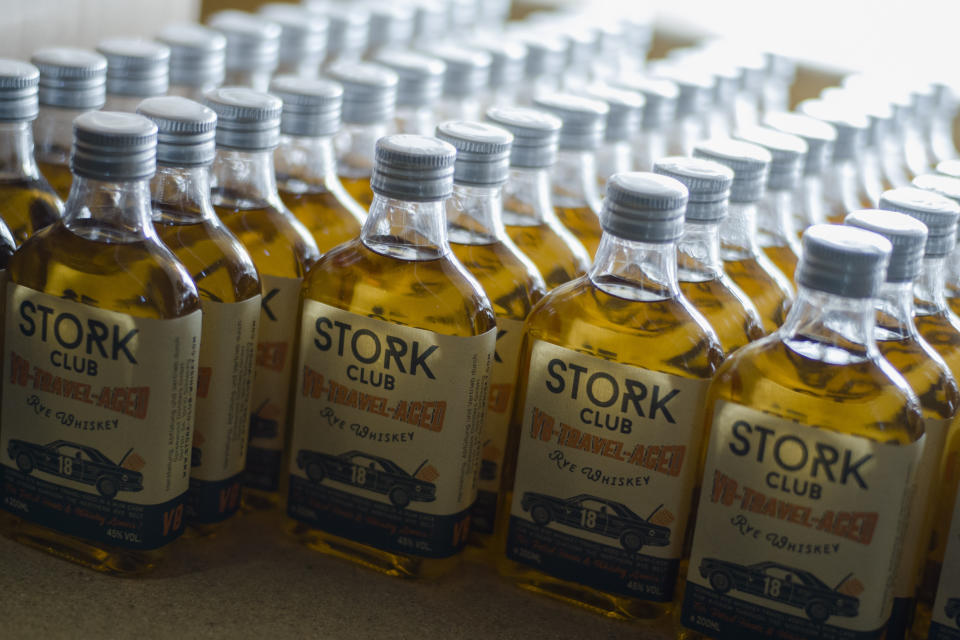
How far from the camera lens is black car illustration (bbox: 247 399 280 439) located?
1.04 metres

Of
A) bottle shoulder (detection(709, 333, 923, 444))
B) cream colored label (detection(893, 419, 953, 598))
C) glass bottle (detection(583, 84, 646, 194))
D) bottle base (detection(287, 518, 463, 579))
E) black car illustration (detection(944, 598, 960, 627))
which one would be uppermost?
glass bottle (detection(583, 84, 646, 194))

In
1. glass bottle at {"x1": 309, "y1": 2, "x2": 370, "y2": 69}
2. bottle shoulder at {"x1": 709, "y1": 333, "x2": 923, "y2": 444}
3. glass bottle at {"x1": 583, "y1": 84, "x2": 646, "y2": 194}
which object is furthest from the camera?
glass bottle at {"x1": 309, "y1": 2, "x2": 370, "y2": 69}

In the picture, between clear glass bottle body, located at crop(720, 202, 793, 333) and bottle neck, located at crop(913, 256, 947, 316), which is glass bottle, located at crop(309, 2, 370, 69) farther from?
bottle neck, located at crop(913, 256, 947, 316)

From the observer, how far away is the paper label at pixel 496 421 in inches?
39.3

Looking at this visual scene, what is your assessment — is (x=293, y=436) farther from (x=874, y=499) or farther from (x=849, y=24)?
(x=849, y=24)

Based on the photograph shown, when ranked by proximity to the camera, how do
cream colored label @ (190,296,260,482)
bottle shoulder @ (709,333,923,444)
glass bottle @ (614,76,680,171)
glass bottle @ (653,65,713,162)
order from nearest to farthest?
bottle shoulder @ (709,333,923,444)
cream colored label @ (190,296,260,482)
glass bottle @ (614,76,680,171)
glass bottle @ (653,65,713,162)

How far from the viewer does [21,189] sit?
990 millimetres

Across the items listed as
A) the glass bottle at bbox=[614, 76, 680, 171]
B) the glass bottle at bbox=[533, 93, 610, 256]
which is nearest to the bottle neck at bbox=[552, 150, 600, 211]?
the glass bottle at bbox=[533, 93, 610, 256]

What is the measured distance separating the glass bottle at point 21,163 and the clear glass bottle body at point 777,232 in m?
0.64

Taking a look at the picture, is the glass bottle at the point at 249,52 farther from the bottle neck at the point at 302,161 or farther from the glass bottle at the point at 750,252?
the glass bottle at the point at 750,252

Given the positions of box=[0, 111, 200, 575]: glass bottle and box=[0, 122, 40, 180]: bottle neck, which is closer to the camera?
box=[0, 111, 200, 575]: glass bottle

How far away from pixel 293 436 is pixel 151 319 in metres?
0.18

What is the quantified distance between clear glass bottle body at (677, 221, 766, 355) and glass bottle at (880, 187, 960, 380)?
0.42 ft

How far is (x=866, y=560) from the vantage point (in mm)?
869
